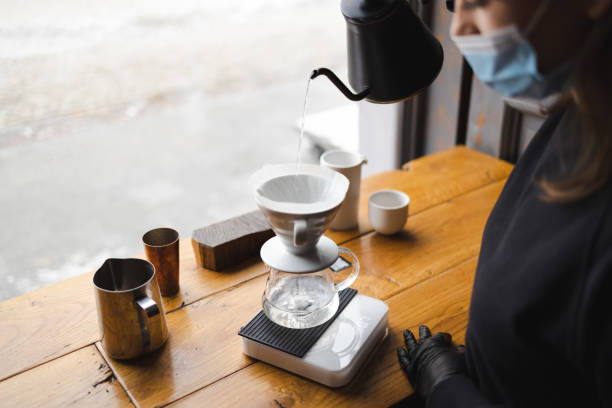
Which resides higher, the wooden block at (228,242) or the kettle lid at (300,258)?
the kettle lid at (300,258)

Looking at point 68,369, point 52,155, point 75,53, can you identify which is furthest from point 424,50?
point 75,53

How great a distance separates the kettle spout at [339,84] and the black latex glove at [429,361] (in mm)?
454

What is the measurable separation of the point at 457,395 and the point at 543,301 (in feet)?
0.79

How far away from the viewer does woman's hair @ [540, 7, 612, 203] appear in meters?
0.65

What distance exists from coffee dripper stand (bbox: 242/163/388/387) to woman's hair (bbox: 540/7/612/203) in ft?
1.12

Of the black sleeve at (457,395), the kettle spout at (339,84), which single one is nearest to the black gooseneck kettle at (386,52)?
the kettle spout at (339,84)

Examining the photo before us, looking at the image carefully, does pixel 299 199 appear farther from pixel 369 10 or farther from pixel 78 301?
pixel 78 301

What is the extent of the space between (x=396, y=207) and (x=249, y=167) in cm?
244

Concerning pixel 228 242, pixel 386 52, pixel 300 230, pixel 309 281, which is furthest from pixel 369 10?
pixel 228 242

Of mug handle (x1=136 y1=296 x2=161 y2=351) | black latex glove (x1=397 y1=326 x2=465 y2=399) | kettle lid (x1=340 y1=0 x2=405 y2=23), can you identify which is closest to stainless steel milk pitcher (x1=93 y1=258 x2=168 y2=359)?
mug handle (x1=136 y1=296 x2=161 y2=351)

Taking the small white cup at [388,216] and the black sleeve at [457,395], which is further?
the small white cup at [388,216]

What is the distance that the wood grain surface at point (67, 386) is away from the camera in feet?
2.92

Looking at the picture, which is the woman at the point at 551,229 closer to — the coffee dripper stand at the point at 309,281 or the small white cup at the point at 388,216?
the coffee dripper stand at the point at 309,281

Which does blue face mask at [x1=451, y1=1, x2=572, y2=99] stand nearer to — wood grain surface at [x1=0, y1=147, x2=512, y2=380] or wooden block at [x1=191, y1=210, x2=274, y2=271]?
wood grain surface at [x1=0, y1=147, x2=512, y2=380]
